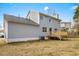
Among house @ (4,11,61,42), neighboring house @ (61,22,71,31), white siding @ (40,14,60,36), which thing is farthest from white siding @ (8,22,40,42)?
neighboring house @ (61,22,71,31)

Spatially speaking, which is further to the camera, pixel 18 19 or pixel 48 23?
pixel 48 23

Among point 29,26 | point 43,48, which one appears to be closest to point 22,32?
point 29,26

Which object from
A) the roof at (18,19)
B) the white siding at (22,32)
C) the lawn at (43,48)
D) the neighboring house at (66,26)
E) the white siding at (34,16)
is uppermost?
the white siding at (34,16)

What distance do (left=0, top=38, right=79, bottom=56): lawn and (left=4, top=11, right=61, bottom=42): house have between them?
0.11 meters

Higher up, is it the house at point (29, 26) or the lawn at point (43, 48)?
the house at point (29, 26)

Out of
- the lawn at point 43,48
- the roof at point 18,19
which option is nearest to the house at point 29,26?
the roof at point 18,19

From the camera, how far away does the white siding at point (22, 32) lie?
3.29 metres

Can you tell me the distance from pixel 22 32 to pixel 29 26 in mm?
168

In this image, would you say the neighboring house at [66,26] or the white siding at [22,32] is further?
the neighboring house at [66,26]

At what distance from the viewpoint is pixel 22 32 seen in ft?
11.1

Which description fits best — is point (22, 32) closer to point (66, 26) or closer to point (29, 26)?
point (29, 26)

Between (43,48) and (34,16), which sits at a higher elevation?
(34,16)

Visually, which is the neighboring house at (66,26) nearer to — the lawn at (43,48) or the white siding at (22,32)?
the lawn at (43,48)

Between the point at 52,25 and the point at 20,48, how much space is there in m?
0.72
